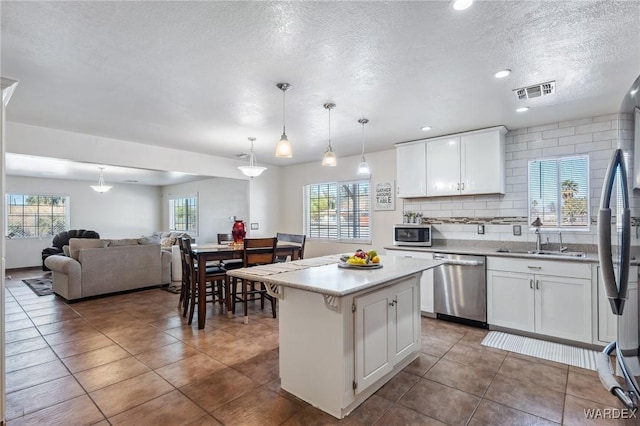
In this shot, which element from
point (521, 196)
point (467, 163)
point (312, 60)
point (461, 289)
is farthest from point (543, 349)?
point (312, 60)

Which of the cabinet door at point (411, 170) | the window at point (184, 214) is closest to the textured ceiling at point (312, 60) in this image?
the cabinet door at point (411, 170)

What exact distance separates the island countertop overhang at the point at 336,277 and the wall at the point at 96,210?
8.64 meters

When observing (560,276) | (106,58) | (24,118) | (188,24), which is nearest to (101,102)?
(106,58)

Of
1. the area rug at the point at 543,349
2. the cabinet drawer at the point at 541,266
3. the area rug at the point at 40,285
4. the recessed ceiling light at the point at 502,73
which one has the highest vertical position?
the recessed ceiling light at the point at 502,73

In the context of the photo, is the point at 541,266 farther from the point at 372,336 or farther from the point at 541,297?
the point at 372,336

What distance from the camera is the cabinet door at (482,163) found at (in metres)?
3.82

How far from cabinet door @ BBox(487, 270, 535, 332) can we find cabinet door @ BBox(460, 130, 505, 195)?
1042 mm

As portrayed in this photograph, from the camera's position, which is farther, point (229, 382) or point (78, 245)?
point (78, 245)

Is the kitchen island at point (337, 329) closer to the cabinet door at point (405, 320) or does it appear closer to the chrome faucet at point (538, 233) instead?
the cabinet door at point (405, 320)

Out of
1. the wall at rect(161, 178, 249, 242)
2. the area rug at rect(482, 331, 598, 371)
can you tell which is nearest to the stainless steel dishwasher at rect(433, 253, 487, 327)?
the area rug at rect(482, 331, 598, 371)

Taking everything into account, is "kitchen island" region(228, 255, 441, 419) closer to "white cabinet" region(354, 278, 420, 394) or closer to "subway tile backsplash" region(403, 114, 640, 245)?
"white cabinet" region(354, 278, 420, 394)

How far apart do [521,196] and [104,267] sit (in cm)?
603

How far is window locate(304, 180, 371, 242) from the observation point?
5527mm

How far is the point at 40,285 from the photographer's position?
5.91 meters
